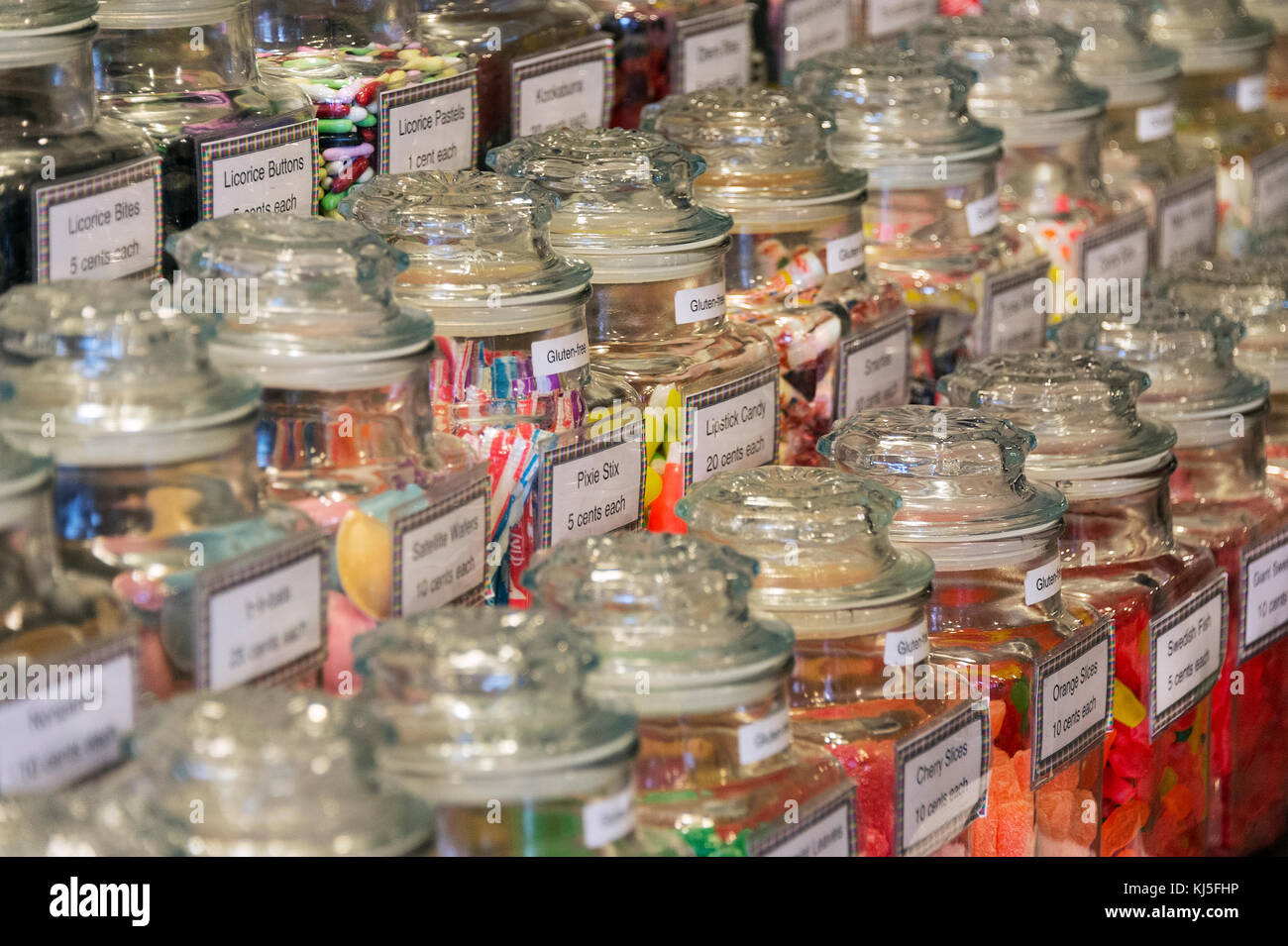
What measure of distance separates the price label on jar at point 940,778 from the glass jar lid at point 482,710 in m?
0.36

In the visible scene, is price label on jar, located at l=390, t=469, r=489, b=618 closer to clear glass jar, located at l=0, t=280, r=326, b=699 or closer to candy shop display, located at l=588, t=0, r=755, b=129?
clear glass jar, located at l=0, t=280, r=326, b=699

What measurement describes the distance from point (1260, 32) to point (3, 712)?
239cm

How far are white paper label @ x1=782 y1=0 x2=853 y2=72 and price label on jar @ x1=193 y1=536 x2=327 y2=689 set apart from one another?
135cm

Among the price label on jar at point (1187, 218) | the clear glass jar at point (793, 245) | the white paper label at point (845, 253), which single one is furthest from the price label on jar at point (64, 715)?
the price label on jar at point (1187, 218)

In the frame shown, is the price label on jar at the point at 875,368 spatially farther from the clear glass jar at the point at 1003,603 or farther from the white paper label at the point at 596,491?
the white paper label at the point at 596,491

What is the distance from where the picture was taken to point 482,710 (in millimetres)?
1159

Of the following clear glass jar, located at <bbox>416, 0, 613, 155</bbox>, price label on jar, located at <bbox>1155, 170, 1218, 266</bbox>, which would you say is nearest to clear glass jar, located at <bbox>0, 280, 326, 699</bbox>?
clear glass jar, located at <bbox>416, 0, 613, 155</bbox>

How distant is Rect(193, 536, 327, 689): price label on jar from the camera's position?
123 cm

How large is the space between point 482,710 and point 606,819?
0.36ft

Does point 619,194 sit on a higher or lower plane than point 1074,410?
higher

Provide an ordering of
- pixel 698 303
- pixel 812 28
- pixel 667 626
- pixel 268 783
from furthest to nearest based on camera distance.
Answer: pixel 812 28 → pixel 698 303 → pixel 667 626 → pixel 268 783

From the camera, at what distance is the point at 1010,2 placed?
2850 mm

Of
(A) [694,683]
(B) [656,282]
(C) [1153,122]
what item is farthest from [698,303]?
(C) [1153,122]

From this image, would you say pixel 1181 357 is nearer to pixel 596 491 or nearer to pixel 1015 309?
pixel 1015 309
